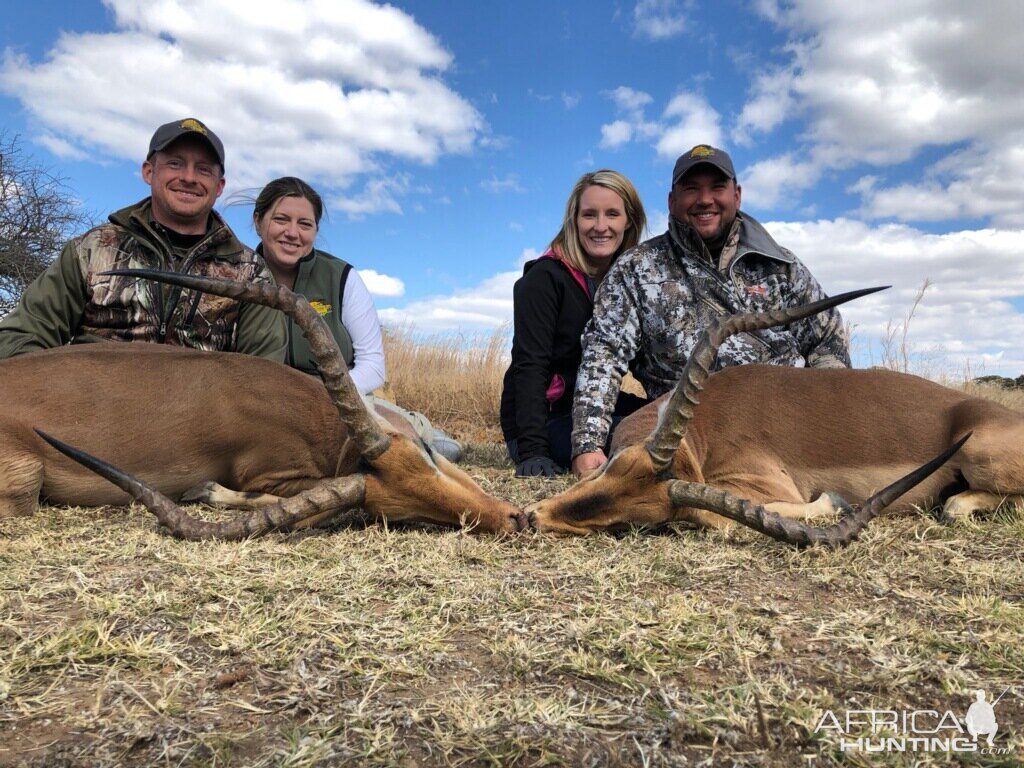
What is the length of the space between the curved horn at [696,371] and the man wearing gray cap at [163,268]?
319 centimetres

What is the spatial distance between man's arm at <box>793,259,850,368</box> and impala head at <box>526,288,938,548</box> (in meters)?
2.42

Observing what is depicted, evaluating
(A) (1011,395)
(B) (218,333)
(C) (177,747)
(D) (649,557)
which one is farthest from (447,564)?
(A) (1011,395)

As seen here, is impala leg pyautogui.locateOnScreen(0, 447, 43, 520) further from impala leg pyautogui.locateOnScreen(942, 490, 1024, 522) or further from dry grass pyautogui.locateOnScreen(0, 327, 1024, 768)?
impala leg pyautogui.locateOnScreen(942, 490, 1024, 522)

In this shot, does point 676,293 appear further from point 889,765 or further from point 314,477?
point 889,765

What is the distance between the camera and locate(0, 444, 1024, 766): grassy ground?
195 cm

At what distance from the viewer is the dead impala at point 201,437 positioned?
4.08 m

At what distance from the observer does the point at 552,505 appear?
13.3 ft

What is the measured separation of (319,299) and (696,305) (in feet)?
11.2

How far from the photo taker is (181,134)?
6.08 m

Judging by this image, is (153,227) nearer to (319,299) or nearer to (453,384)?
(319,299)

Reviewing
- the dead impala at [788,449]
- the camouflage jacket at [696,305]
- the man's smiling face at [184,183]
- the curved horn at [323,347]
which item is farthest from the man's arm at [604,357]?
the man's smiling face at [184,183]

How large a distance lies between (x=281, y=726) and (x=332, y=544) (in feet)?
6.04

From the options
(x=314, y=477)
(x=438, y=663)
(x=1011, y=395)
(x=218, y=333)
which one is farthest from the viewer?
(x=1011, y=395)

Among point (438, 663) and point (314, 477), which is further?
point (314, 477)
